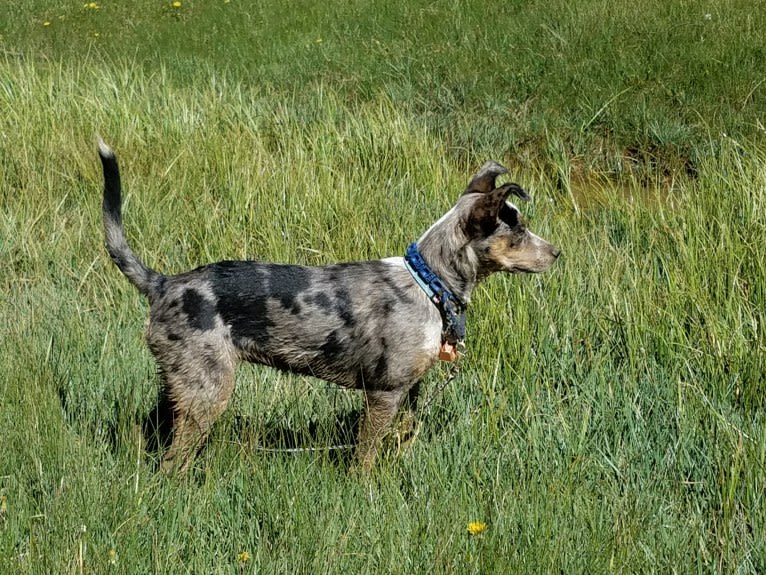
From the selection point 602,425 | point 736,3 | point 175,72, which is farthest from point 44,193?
point 736,3

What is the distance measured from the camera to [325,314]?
4.54 m

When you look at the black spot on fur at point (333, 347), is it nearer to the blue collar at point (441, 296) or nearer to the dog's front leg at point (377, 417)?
the dog's front leg at point (377, 417)

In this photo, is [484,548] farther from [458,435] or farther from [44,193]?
[44,193]

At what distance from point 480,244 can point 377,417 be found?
88cm

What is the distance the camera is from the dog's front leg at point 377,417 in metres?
4.46

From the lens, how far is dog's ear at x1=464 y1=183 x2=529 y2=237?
176 inches

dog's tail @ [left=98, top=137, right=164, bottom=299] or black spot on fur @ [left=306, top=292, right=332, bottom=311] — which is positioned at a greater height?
dog's tail @ [left=98, top=137, right=164, bottom=299]

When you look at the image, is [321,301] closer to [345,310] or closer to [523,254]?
[345,310]

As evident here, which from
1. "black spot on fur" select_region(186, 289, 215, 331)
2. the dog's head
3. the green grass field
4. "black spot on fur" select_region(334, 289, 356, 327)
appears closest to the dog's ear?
the dog's head

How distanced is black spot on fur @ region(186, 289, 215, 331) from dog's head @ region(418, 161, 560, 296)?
0.99 meters

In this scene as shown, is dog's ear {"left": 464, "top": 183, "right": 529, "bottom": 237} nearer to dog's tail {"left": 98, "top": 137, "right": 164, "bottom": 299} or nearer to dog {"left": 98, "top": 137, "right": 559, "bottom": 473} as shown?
dog {"left": 98, "top": 137, "right": 559, "bottom": 473}

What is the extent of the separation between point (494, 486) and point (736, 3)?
822 cm

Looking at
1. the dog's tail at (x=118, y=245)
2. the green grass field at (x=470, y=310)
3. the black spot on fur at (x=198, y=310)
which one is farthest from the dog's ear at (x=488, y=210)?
the dog's tail at (x=118, y=245)

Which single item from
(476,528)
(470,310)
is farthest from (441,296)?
(476,528)
